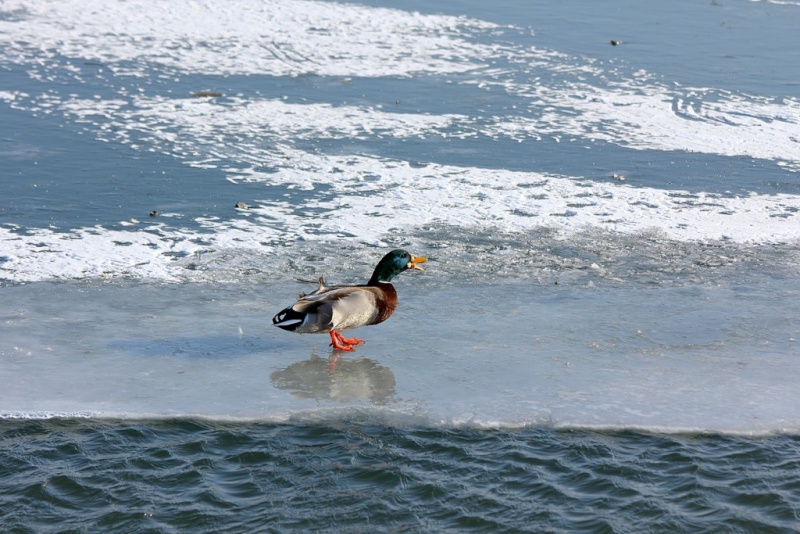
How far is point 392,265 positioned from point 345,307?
42 centimetres

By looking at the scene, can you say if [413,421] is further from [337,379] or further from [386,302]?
[386,302]

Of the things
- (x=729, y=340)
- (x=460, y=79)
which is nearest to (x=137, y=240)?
(x=729, y=340)

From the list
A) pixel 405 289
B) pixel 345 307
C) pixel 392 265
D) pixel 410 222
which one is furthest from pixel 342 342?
pixel 410 222

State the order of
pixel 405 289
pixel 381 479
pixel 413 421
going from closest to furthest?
1. pixel 381 479
2. pixel 413 421
3. pixel 405 289

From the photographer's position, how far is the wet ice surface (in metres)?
4.89

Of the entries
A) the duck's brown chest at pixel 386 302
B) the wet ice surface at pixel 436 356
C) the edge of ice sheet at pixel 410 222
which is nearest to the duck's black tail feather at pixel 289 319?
the wet ice surface at pixel 436 356

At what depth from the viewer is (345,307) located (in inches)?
213

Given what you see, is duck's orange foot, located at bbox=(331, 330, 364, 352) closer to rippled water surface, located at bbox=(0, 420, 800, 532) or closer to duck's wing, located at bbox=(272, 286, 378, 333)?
duck's wing, located at bbox=(272, 286, 378, 333)

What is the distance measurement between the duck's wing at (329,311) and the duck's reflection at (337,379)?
0.19 meters

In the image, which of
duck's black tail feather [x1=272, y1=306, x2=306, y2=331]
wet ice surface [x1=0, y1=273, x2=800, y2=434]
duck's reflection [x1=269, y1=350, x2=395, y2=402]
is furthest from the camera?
duck's black tail feather [x1=272, y1=306, x2=306, y2=331]

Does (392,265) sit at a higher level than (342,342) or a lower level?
higher

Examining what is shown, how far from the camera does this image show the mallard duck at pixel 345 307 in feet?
17.7

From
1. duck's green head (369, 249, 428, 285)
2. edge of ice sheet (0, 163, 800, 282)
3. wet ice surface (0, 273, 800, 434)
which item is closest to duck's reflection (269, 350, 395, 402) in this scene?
wet ice surface (0, 273, 800, 434)

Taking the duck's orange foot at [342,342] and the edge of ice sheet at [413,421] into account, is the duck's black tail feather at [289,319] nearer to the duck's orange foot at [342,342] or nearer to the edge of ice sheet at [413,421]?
the duck's orange foot at [342,342]
